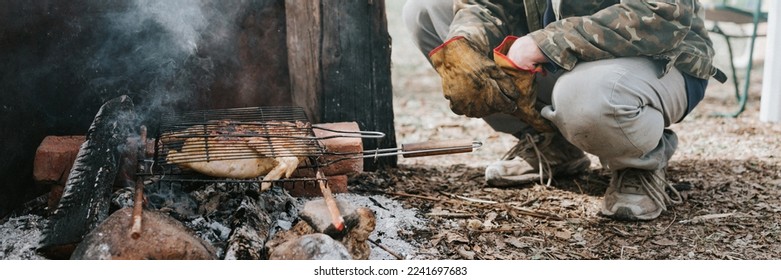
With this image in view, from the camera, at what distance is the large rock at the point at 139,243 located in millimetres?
1824

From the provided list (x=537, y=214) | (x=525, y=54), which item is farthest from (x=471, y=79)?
(x=537, y=214)

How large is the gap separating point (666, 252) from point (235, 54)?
1671 mm

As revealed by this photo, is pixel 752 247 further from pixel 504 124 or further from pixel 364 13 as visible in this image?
pixel 364 13

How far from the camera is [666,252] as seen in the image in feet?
7.64

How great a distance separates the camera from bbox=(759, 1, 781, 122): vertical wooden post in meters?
3.51

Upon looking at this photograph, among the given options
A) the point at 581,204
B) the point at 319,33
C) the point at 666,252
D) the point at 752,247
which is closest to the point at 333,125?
the point at 319,33

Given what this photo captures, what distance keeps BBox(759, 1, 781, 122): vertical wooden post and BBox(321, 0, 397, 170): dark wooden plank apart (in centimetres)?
187

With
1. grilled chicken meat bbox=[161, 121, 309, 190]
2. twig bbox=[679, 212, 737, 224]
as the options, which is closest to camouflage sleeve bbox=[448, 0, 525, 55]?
grilled chicken meat bbox=[161, 121, 309, 190]

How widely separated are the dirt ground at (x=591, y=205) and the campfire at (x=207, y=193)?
0.33 m

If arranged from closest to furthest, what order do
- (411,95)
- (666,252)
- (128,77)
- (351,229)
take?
(351,229) → (666,252) → (128,77) → (411,95)

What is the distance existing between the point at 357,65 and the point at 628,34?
40.8 inches

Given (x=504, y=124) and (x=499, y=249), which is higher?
(x=504, y=124)

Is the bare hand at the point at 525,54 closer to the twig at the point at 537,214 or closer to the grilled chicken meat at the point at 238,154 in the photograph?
the twig at the point at 537,214

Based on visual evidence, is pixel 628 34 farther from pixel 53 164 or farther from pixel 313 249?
pixel 53 164
